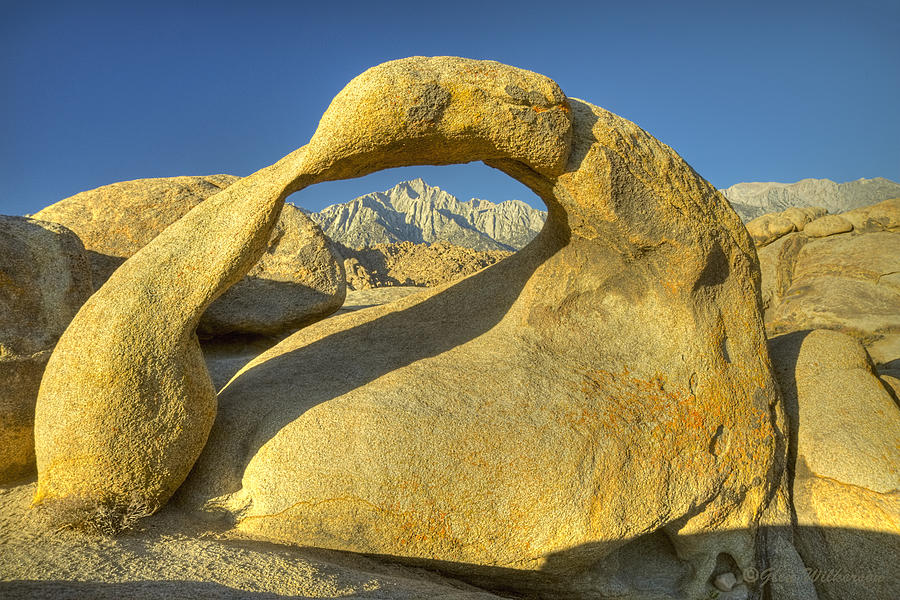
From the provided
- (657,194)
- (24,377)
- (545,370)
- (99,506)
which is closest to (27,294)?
(24,377)

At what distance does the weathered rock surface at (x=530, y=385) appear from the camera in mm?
3182

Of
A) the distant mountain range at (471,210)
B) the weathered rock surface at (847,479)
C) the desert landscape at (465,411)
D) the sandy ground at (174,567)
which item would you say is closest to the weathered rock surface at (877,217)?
the desert landscape at (465,411)

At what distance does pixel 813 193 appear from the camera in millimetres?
105500

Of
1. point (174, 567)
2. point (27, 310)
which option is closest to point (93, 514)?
point (174, 567)

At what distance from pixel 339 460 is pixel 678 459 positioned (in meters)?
2.22

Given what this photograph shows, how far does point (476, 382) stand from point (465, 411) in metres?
0.27

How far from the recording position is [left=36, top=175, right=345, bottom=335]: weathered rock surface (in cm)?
557

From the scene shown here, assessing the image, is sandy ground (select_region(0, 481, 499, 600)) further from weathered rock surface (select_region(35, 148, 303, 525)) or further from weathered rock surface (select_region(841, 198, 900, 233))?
weathered rock surface (select_region(841, 198, 900, 233))

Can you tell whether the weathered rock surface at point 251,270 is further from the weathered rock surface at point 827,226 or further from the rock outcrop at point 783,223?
the weathered rock surface at point 827,226

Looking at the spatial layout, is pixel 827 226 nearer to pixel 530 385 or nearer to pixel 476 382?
pixel 530 385

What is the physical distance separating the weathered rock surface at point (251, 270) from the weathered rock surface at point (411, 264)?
9664mm

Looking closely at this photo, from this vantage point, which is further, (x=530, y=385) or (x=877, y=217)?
(x=877, y=217)

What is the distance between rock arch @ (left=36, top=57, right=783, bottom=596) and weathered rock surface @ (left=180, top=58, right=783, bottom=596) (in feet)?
0.05

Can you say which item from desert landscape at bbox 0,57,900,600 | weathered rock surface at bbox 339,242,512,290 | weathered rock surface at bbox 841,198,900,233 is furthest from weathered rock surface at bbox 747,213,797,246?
weathered rock surface at bbox 339,242,512,290
